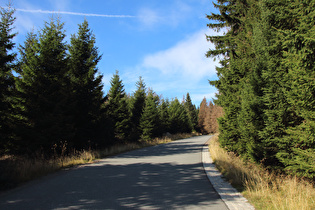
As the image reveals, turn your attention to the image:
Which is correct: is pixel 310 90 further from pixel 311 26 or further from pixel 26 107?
pixel 26 107

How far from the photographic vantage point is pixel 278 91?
659 centimetres

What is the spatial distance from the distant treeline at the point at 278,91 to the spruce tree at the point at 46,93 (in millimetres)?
10501

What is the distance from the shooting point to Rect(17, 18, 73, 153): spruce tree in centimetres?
1066

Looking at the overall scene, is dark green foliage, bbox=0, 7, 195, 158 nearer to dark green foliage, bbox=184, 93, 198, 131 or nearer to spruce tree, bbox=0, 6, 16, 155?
spruce tree, bbox=0, 6, 16, 155

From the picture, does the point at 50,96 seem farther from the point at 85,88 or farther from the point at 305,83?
the point at 305,83

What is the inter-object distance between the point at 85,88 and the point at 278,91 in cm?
1357

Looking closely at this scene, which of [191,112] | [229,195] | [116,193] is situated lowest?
[229,195]

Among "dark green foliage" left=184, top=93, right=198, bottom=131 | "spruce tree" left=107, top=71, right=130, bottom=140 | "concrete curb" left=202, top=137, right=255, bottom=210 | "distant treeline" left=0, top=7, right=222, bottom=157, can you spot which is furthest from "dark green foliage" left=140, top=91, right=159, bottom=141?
"dark green foliage" left=184, top=93, right=198, bottom=131

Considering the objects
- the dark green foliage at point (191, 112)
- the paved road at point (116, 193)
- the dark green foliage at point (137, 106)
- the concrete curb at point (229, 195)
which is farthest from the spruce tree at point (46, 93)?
the dark green foliage at point (191, 112)

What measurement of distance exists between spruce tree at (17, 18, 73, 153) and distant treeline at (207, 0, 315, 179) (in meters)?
10.5

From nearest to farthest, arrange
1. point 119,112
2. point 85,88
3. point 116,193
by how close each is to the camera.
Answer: point 116,193, point 85,88, point 119,112

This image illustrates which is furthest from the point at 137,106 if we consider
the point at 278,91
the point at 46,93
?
the point at 278,91

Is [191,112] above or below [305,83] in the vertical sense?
above

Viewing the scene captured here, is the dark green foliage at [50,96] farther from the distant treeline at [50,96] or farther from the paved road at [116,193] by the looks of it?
the paved road at [116,193]
